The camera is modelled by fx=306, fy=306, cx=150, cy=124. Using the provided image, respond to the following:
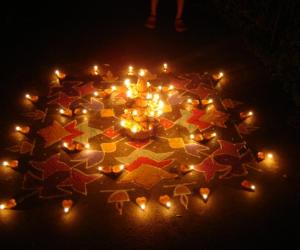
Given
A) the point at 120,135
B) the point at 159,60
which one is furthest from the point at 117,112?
the point at 159,60

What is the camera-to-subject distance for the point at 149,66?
7.21 metres

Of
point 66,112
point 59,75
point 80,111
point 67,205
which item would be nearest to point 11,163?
point 67,205

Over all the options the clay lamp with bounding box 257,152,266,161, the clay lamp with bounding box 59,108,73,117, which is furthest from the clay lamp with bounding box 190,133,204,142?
the clay lamp with bounding box 59,108,73,117

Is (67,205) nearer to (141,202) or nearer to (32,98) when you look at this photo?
(141,202)

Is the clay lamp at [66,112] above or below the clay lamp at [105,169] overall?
above

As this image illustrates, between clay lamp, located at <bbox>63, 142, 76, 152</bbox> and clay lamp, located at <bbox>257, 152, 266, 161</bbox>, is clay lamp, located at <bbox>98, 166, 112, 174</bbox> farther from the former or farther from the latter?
clay lamp, located at <bbox>257, 152, 266, 161</bbox>

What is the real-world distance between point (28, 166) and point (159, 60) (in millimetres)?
4126

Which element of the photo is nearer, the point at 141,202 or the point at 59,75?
the point at 141,202

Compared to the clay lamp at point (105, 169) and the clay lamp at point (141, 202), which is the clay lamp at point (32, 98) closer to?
the clay lamp at point (105, 169)

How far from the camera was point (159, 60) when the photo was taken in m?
7.45

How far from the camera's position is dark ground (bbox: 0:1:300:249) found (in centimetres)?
380

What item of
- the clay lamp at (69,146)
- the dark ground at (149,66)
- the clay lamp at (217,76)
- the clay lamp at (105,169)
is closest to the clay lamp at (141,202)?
the dark ground at (149,66)

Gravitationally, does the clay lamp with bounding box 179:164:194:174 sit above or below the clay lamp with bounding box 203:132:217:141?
below

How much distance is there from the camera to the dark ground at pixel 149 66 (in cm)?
380
